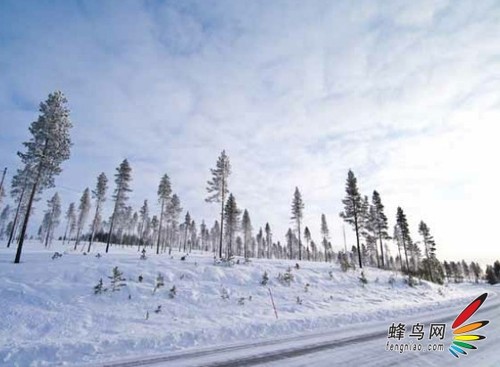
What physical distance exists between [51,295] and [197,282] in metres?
8.01

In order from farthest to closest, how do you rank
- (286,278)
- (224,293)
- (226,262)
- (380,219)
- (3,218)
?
(3,218) < (380,219) < (226,262) < (286,278) < (224,293)

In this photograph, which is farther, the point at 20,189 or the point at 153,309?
the point at 20,189

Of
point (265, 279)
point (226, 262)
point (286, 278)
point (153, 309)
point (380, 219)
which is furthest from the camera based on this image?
point (380, 219)

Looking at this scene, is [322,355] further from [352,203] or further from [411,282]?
[352,203]

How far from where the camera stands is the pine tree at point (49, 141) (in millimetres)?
24161

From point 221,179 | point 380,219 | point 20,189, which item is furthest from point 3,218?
point 380,219

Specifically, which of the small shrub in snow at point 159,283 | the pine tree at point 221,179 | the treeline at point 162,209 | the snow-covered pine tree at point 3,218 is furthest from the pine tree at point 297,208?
the snow-covered pine tree at point 3,218

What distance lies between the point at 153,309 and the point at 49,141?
19.8 metres

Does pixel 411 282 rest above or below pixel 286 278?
below

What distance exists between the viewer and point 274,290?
1934 cm

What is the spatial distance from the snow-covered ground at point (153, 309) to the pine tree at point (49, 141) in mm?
9836

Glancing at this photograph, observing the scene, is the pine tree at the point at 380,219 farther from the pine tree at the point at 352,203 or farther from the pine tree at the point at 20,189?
the pine tree at the point at 20,189

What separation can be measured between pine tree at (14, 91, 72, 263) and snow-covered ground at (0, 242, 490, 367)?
387 inches

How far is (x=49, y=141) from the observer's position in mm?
24531
